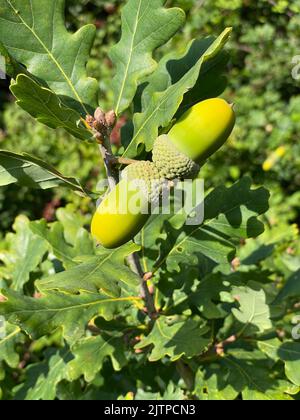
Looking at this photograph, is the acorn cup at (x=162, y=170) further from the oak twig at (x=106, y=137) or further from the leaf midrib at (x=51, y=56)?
the leaf midrib at (x=51, y=56)

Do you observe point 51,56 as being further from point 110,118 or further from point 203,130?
point 203,130

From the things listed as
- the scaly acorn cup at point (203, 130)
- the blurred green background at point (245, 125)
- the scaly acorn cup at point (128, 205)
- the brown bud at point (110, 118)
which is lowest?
the blurred green background at point (245, 125)

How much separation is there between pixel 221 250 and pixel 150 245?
0.20m

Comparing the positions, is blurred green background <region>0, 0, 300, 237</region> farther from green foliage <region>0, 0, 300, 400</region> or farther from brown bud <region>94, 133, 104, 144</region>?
brown bud <region>94, 133, 104, 144</region>

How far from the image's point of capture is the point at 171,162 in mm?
887

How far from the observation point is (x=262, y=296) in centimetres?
146

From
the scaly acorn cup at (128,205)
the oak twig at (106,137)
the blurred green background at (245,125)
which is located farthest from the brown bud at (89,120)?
the blurred green background at (245,125)

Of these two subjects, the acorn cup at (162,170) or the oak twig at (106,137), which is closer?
the acorn cup at (162,170)

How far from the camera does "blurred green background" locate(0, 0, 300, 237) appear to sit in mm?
3154

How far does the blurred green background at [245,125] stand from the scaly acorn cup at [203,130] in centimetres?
192

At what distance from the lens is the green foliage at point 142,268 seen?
0.98 m

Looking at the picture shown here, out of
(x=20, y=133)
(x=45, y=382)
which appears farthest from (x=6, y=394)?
(x=20, y=133)

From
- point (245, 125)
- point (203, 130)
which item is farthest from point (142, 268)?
point (245, 125)

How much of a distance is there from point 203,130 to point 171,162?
0.25ft
